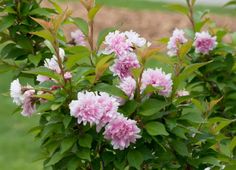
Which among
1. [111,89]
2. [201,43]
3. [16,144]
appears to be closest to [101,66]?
[111,89]

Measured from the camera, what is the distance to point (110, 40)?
8.68ft

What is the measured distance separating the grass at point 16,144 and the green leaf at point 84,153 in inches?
166

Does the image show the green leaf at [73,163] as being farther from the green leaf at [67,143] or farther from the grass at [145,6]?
the grass at [145,6]

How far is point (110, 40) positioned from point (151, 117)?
34 cm

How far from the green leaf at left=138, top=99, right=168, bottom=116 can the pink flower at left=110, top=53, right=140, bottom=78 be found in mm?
154

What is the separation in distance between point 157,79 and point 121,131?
261mm

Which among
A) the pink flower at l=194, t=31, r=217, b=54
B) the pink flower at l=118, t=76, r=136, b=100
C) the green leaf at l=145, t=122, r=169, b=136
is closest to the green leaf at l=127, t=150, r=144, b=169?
the green leaf at l=145, t=122, r=169, b=136

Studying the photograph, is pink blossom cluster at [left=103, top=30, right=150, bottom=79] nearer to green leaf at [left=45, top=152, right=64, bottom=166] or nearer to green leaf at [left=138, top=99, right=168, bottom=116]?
green leaf at [left=138, top=99, right=168, bottom=116]

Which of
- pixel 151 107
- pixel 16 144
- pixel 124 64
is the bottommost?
pixel 16 144

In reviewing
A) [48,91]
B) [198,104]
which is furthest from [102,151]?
[198,104]

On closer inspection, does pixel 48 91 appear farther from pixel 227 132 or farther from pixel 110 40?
pixel 227 132

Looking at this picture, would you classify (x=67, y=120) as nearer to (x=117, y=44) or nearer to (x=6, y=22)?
(x=117, y=44)

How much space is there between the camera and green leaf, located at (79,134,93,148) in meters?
2.52

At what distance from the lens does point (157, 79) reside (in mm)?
2607
